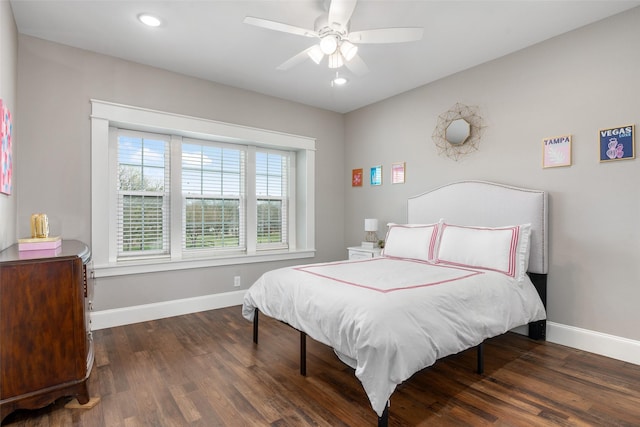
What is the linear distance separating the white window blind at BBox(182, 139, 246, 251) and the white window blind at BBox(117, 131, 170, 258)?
0.78 ft

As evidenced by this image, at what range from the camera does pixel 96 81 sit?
3.32 metres

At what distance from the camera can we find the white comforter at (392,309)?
1761 mm

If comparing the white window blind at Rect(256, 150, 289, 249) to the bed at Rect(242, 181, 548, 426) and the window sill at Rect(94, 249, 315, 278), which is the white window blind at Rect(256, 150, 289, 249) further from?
the bed at Rect(242, 181, 548, 426)

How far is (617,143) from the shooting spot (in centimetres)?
269

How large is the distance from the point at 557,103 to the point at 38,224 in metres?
4.28

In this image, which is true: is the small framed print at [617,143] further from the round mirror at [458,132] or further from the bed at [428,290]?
the round mirror at [458,132]

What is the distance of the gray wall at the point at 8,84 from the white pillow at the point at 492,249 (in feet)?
11.4

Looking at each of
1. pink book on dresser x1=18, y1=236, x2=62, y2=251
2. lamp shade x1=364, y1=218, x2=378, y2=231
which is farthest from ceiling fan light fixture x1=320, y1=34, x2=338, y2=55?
lamp shade x1=364, y1=218, x2=378, y2=231

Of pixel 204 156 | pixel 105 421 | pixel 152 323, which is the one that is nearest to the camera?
pixel 105 421

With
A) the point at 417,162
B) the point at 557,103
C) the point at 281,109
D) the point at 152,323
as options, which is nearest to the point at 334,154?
the point at 281,109

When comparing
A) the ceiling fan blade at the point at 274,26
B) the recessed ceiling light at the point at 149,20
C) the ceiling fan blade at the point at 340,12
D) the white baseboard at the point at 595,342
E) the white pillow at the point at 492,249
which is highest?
the recessed ceiling light at the point at 149,20

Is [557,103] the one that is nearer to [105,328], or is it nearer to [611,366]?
[611,366]

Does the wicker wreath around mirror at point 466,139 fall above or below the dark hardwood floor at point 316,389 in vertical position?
above

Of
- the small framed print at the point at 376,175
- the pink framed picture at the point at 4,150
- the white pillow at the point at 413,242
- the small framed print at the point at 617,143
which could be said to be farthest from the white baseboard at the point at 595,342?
the pink framed picture at the point at 4,150
